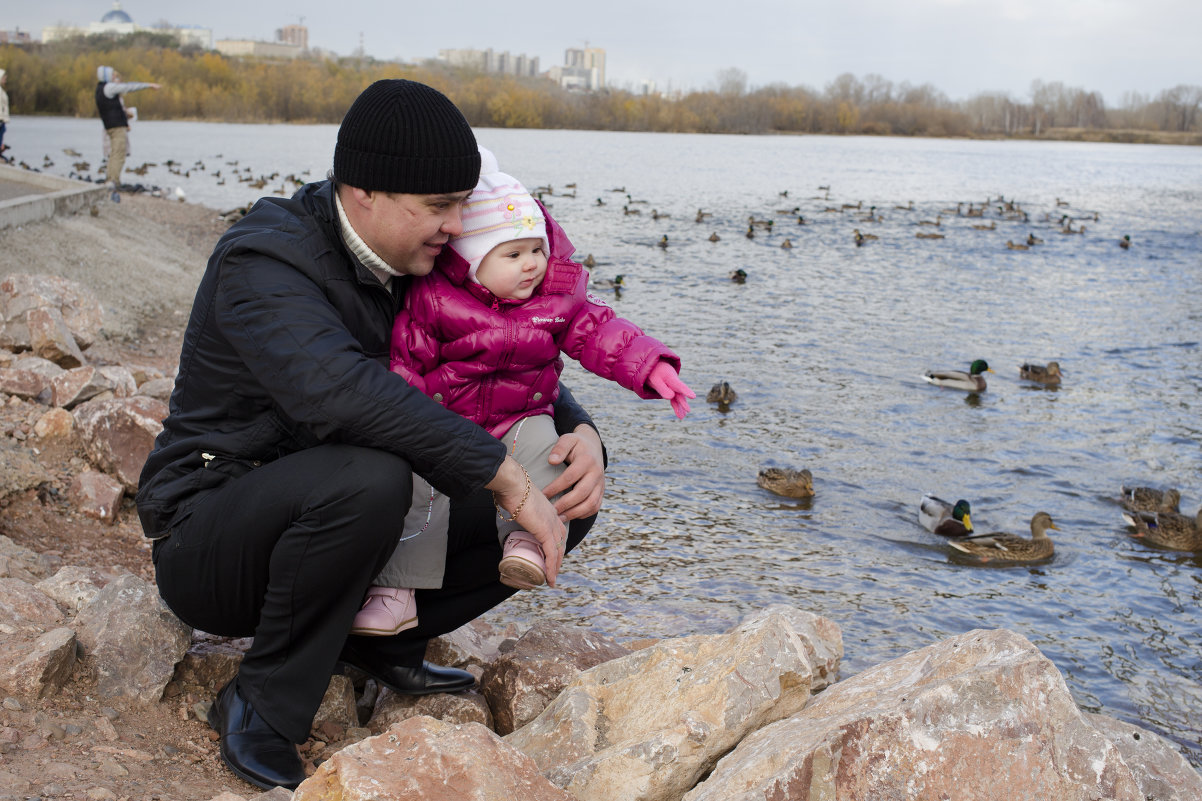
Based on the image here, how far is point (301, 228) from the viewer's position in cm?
244

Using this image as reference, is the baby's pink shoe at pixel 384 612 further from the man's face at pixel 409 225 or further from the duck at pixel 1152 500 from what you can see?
the duck at pixel 1152 500

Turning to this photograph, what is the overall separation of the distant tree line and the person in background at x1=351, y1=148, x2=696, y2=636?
195 feet

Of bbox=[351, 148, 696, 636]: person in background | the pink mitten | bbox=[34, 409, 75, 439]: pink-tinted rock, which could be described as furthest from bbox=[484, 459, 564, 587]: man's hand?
bbox=[34, 409, 75, 439]: pink-tinted rock

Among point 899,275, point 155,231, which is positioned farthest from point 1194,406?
point 155,231

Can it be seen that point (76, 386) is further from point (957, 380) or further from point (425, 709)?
point (957, 380)

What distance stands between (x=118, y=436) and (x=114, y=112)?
43.6 feet

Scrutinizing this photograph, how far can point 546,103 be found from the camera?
7356cm

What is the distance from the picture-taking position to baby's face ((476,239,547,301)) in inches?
105

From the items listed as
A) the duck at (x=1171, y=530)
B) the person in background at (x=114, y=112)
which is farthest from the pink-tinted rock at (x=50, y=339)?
the person in background at (x=114, y=112)

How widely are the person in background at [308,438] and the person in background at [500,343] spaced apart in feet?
0.41

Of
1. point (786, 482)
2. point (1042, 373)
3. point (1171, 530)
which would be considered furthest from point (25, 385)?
point (1042, 373)

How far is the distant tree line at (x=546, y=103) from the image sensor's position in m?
61.8

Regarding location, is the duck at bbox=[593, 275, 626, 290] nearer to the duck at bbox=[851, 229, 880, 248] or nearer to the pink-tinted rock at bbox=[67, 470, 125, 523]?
the duck at bbox=[851, 229, 880, 248]

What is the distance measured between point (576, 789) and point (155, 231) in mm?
12167
